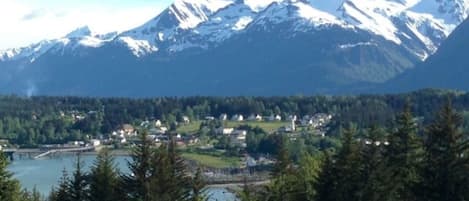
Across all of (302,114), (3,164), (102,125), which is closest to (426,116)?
(302,114)

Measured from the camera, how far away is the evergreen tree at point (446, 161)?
54.3ft

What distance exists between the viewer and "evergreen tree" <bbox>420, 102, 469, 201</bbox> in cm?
1656

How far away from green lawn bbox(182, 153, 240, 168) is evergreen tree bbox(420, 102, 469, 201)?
212 ft

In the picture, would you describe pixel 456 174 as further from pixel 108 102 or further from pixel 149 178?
pixel 108 102

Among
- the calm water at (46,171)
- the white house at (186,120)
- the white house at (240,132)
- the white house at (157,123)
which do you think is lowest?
the calm water at (46,171)

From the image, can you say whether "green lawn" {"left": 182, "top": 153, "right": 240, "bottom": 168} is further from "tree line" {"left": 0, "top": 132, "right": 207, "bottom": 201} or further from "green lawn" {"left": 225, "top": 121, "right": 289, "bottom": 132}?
"tree line" {"left": 0, "top": 132, "right": 207, "bottom": 201}

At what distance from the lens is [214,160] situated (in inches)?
3410

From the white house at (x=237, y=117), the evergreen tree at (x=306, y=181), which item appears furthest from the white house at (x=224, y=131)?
the evergreen tree at (x=306, y=181)

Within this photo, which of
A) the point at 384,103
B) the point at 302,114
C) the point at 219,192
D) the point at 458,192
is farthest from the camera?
the point at 302,114

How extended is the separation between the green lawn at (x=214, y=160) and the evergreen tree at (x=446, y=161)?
64582 millimetres

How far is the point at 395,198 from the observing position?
1736cm

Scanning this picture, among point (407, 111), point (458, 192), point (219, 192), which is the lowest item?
point (219, 192)

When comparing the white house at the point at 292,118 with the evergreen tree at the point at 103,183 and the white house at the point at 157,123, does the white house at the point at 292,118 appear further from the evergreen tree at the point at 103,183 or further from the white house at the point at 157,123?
the evergreen tree at the point at 103,183

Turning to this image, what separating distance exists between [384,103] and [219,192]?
50.4 metres
